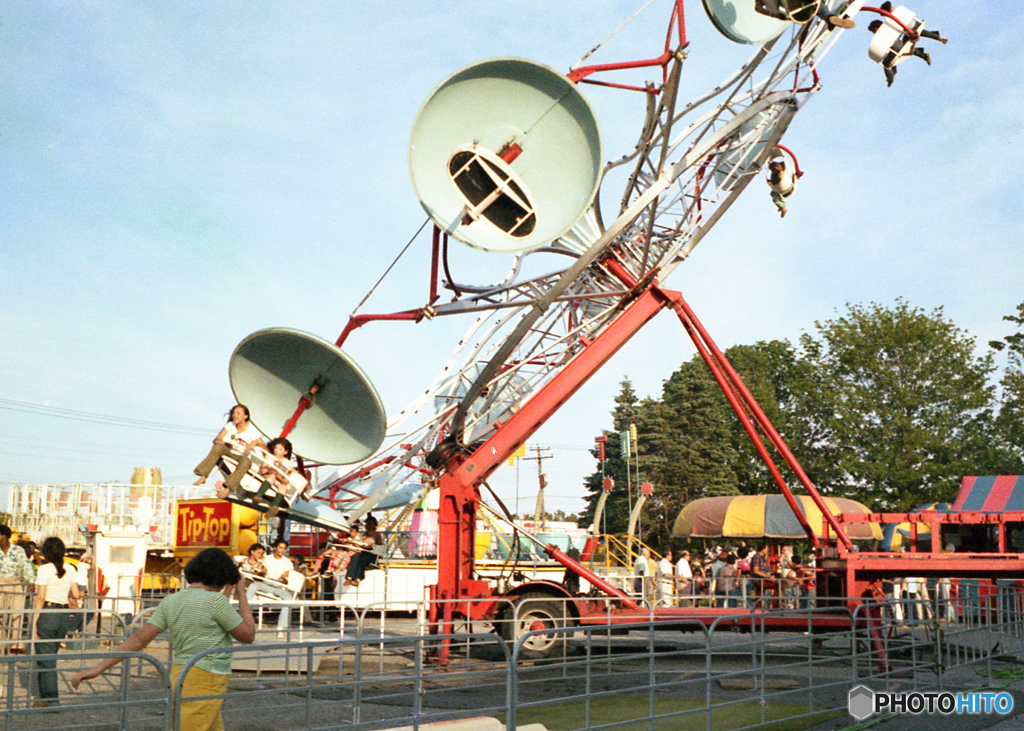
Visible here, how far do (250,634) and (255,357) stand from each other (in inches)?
316

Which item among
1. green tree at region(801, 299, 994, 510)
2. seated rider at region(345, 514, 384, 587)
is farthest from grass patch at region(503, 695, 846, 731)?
green tree at region(801, 299, 994, 510)

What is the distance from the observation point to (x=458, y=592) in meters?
14.2

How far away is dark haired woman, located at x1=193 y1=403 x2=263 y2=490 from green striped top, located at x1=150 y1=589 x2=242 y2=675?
21.6 feet

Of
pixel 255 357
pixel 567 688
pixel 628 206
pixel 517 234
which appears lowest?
pixel 567 688

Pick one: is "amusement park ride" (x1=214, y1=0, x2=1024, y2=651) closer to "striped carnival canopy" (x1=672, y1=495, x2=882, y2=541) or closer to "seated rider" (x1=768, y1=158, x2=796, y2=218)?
"seated rider" (x1=768, y1=158, x2=796, y2=218)

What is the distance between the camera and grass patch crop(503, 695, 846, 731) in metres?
9.66

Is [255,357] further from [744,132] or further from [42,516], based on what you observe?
[42,516]

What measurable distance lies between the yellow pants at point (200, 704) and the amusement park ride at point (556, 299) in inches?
270

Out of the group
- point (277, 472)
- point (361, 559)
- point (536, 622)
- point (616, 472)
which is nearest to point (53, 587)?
point (277, 472)

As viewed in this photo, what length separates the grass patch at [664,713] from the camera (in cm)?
966

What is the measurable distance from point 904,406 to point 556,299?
3544cm

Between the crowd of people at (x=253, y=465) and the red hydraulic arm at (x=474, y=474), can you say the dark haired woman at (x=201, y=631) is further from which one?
the red hydraulic arm at (x=474, y=474)

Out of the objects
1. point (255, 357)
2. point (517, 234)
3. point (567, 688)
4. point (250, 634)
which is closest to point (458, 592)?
point (567, 688)

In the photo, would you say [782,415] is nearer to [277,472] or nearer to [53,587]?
[277,472]
